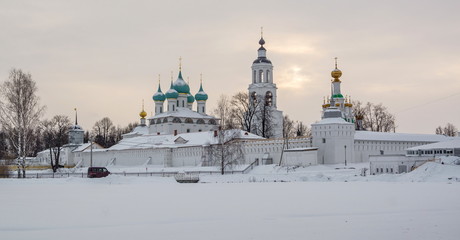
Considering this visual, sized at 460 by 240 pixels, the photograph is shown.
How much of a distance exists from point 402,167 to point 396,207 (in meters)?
29.4

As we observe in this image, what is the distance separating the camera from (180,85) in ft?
307

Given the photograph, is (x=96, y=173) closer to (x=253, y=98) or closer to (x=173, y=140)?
(x=173, y=140)

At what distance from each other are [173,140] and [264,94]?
509 inches

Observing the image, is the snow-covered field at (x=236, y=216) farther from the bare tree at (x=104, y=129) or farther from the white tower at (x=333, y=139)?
the bare tree at (x=104, y=129)

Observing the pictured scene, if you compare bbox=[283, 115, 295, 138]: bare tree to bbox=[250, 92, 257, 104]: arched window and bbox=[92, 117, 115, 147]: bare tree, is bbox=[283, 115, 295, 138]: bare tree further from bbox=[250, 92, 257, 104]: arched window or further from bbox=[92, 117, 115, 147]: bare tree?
bbox=[92, 117, 115, 147]: bare tree

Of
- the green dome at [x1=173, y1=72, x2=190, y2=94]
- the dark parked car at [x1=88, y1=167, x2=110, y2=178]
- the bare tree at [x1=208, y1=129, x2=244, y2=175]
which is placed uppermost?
the green dome at [x1=173, y1=72, x2=190, y2=94]

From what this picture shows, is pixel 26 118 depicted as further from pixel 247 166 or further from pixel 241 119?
pixel 241 119

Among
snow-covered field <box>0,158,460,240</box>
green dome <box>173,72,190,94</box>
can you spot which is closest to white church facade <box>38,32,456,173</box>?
green dome <box>173,72,190,94</box>

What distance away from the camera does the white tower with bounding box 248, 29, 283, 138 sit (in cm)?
7994

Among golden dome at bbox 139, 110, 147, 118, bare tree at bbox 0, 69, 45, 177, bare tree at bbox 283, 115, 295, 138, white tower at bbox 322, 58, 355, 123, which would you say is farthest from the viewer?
golden dome at bbox 139, 110, 147, 118

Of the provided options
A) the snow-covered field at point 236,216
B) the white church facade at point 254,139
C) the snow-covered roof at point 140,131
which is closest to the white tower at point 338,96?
the white church facade at point 254,139

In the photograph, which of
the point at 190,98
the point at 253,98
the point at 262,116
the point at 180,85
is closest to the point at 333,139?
the point at 262,116

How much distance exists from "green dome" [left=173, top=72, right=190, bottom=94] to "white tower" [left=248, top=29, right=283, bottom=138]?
1367cm

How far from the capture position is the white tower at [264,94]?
79.9m
